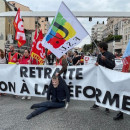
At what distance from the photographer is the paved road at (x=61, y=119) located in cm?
364

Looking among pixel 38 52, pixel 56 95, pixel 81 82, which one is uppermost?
pixel 38 52

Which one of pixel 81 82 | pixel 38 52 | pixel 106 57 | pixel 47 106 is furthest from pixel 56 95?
pixel 38 52

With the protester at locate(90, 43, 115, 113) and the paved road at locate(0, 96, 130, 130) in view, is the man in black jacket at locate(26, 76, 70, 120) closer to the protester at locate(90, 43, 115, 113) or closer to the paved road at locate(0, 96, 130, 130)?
the paved road at locate(0, 96, 130, 130)

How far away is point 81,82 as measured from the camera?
4.74 m

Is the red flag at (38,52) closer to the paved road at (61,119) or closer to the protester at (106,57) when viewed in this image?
the paved road at (61,119)

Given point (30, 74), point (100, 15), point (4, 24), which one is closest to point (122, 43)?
point (4, 24)

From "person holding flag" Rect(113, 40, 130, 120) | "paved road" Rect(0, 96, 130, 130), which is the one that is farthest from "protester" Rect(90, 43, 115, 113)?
"paved road" Rect(0, 96, 130, 130)

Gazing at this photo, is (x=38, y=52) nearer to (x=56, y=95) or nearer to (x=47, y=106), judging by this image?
(x=56, y=95)

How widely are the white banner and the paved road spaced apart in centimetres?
34

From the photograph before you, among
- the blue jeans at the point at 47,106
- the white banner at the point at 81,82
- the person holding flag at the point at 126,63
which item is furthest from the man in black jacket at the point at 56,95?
the person holding flag at the point at 126,63

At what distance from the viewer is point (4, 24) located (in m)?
25.5

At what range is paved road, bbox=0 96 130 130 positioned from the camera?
11.9ft

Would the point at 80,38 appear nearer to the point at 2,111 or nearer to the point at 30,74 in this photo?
the point at 30,74

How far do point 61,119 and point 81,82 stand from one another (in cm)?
119
